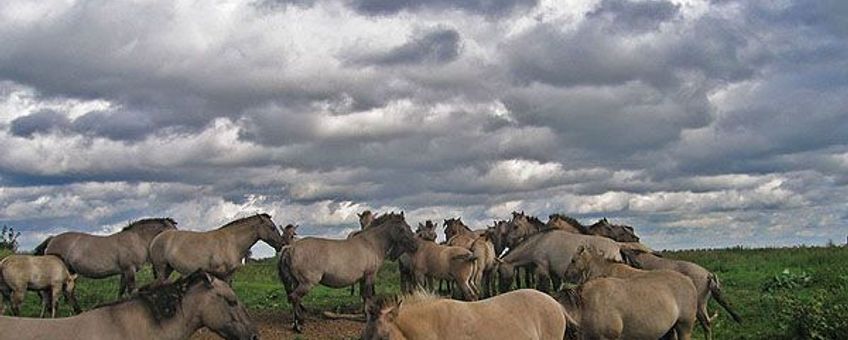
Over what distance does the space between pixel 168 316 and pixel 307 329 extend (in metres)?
8.16

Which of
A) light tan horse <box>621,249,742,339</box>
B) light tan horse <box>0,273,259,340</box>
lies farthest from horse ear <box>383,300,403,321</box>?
light tan horse <box>621,249,742,339</box>

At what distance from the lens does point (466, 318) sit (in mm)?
9031

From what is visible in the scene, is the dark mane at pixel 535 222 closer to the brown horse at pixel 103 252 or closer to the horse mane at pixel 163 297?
the brown horse at pixel 103 252

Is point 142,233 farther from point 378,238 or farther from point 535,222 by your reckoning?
point 535,222

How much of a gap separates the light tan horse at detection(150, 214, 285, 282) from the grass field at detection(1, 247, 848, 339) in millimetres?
2105

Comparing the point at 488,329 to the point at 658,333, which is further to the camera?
the point at 658,333

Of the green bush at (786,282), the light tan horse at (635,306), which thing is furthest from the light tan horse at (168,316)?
the green bush at (786,282)

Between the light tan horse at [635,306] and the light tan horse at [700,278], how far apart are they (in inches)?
50.0

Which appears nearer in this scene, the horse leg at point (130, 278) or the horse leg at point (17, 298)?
the horse leg at point (17, 298)

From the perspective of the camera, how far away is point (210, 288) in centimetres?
948

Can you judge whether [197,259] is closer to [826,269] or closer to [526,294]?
[526,294]

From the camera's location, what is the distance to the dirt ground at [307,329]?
53.7 ft

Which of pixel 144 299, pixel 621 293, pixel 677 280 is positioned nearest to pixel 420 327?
pixel 144 299

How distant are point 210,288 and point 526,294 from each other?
3372 millimetres
